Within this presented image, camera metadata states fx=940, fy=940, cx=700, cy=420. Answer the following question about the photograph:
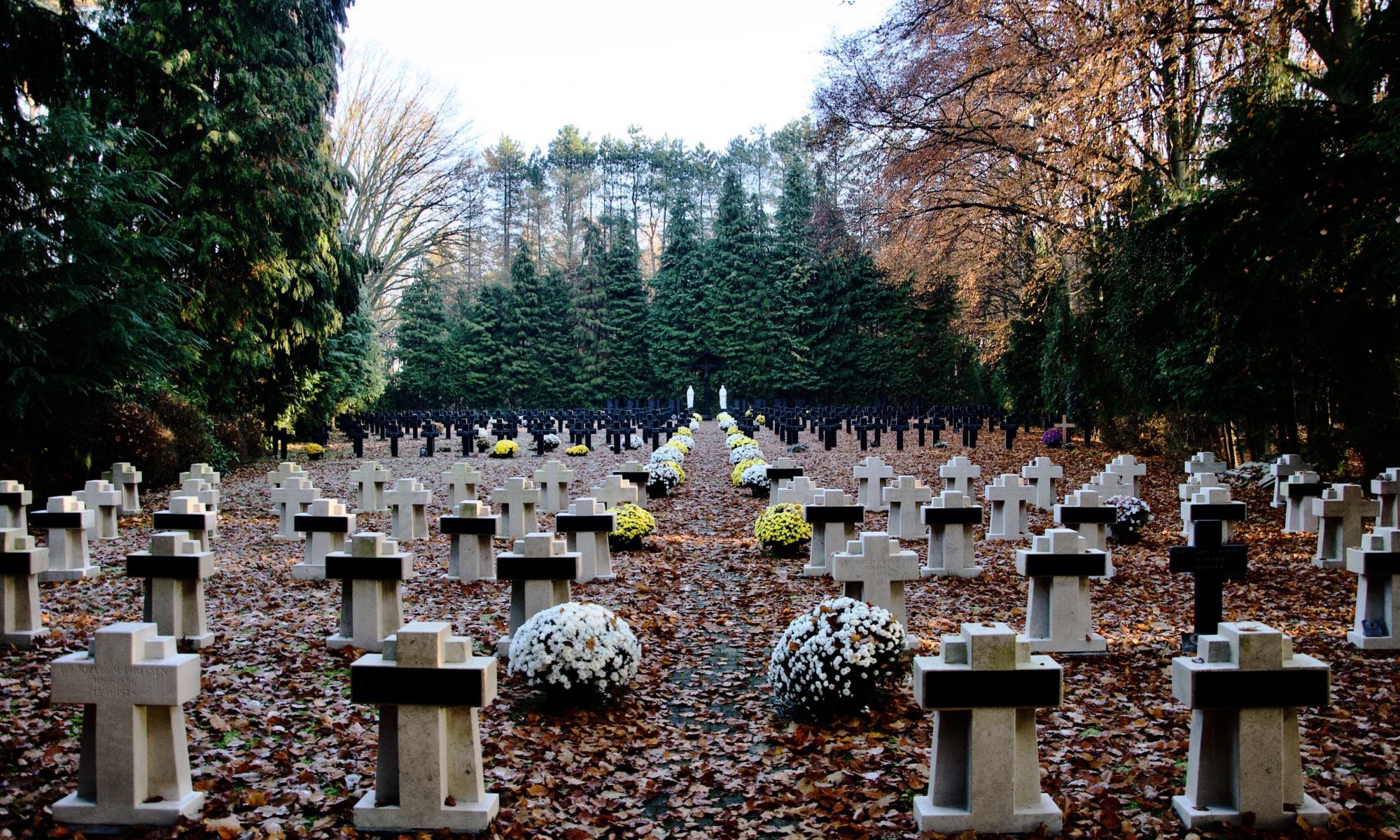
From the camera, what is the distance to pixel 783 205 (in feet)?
180

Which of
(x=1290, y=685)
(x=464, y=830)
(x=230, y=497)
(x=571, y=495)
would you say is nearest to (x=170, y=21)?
(x=230, y=497)

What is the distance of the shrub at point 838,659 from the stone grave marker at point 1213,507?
402cm

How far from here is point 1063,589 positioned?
21.0 feet

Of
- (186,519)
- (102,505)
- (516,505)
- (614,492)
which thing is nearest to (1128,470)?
(614,492)

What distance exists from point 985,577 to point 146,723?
7298 millimetres

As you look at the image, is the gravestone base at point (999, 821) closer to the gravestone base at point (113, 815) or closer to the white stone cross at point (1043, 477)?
the gravestone base at point (113, 815)

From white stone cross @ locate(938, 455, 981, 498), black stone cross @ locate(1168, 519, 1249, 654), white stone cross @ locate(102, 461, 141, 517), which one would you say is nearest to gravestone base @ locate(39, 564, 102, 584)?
white stone cross @ locate(102, 461, 141, 517)

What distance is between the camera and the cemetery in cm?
383

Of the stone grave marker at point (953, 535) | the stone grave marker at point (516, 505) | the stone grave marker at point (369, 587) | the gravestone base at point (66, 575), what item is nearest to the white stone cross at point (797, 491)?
the stone grave marker at point (953, 535)

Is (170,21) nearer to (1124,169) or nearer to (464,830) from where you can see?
(1124,169)

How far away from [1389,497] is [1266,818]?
268 inches

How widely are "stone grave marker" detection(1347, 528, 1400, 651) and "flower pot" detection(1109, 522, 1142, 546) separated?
428 centimetres

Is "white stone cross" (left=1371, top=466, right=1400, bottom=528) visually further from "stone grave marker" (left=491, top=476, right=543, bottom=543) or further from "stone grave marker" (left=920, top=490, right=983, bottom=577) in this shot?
"stone grave marker" (left=491, top=476, right=543, bottom=543)

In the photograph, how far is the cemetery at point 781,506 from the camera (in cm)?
383
